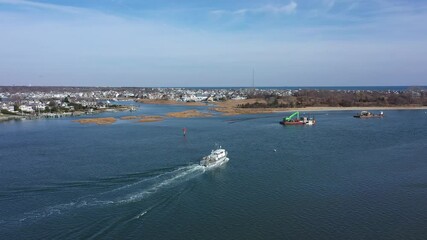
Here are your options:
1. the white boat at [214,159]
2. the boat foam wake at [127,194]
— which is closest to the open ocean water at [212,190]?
the boat foam wake at [127,194]

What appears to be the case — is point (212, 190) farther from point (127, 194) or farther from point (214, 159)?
point (214, 159)

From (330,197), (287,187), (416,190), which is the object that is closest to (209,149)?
(287,187)

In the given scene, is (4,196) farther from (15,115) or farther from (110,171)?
(15,115)

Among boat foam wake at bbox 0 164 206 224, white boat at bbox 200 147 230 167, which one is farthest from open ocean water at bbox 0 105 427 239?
white boat at bbox 200 147 230 167

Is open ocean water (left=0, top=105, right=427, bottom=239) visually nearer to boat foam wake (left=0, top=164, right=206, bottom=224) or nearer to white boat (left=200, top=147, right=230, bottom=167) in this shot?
boat foam wake (left=0, top=164, right=206, bottom=224)

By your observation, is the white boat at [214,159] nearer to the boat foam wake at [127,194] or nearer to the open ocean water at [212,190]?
the open ocean water at [212,190]

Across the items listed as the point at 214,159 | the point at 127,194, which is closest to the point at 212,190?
the point at 127,194

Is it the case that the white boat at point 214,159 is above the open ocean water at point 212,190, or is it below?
above

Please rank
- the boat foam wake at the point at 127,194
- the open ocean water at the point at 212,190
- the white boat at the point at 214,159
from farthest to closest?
the white boat at the point at 214,159
the boat foam wake at the point at 127,194
the open ocean water at the point at 212,190
